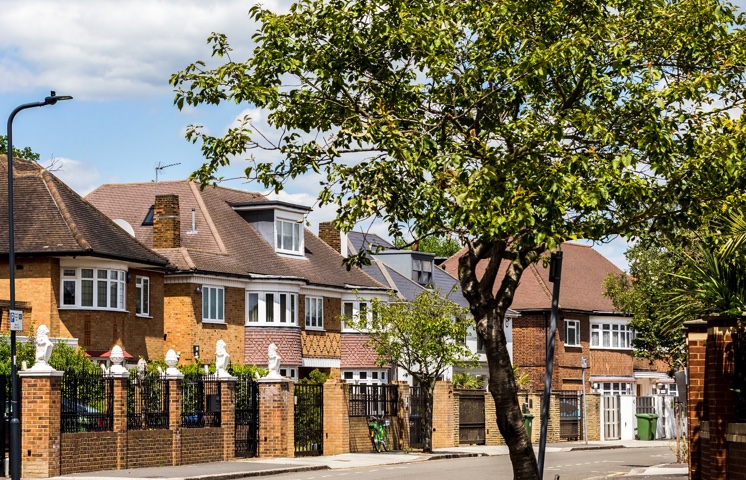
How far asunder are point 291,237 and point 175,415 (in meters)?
25.5

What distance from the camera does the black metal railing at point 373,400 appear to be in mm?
38969

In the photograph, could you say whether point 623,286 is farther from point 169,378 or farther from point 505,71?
point 505,71

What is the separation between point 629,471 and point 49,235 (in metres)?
21.7

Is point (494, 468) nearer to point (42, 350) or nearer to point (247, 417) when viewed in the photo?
point (247, 417)

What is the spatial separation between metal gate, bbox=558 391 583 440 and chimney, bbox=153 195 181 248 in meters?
16.7

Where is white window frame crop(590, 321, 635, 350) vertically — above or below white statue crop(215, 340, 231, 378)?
above

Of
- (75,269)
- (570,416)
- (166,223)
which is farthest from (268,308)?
(570,416)

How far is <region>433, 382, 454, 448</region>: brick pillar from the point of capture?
145 ft

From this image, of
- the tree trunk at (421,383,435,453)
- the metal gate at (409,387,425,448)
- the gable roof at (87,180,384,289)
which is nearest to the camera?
the tree trunk at (421,383,435,453)

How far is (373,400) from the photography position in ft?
131

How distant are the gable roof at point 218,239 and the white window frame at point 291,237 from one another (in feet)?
1.18

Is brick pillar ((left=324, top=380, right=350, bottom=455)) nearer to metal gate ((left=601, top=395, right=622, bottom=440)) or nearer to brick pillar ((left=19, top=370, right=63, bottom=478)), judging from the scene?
brick pillar ((left=19, top=370, right=63, bottom=478))

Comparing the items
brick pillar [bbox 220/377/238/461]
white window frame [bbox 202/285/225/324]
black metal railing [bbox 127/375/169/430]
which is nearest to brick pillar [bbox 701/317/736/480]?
black metal railing [bbox 127/375/169/430]

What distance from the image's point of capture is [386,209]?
18.8 metres
